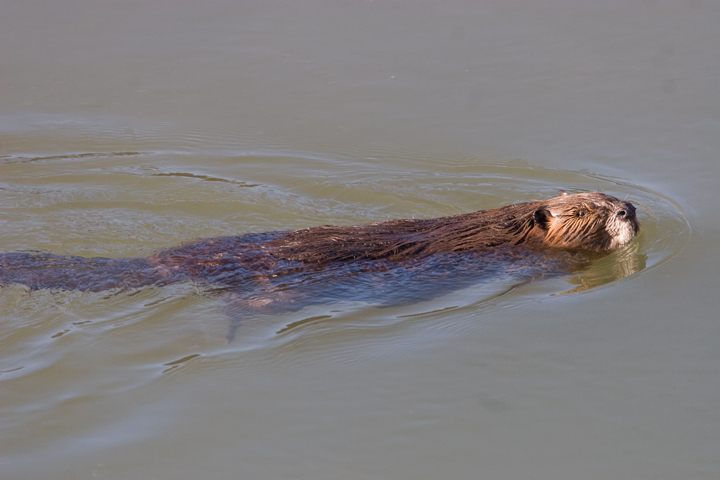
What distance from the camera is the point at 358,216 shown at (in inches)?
301

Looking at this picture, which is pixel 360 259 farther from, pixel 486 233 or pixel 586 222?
pixel 586 222

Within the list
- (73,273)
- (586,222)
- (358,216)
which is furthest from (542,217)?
(73,273)

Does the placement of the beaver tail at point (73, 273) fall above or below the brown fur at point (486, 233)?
below

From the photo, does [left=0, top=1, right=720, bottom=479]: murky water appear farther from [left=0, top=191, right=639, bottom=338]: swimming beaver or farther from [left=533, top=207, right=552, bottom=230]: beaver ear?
[left=533, top=207, right=552, bottom=230]: beaver ear

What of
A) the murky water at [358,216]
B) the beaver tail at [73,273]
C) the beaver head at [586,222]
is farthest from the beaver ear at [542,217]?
the beaver tail at [73,273]

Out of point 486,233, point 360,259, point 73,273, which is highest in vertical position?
point 486,233

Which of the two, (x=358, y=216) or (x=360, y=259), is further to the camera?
(x=358, y=216)

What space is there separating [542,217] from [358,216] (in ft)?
6.74

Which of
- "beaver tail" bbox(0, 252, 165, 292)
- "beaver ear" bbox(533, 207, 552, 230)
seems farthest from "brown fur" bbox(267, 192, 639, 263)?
"beaver tail" bbox(0, 252, 165, 292)

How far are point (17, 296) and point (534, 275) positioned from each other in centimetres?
418

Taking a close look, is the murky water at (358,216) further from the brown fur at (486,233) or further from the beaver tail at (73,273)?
the brown fur at (486,233)

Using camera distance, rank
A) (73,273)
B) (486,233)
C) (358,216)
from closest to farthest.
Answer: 1. (73,273)
2. (486,233)
3. (358,216)

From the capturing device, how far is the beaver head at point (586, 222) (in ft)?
20.9

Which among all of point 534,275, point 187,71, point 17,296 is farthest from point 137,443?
point 187,71
